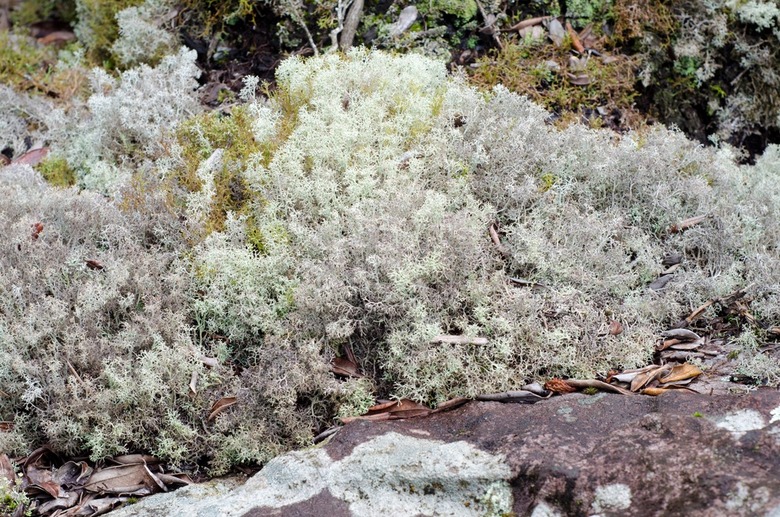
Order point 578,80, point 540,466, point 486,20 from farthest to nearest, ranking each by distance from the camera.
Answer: point 486,20
point 578,80
point 540,466

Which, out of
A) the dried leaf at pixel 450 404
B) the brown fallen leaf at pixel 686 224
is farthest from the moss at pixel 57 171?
the brown fallen leaf at pixel 686 224

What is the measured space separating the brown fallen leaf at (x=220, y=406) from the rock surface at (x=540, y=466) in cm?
32

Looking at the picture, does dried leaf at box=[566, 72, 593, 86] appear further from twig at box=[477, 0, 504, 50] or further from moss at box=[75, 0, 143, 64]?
moss at box=[75, 0, 143, 64]

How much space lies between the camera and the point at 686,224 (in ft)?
12.6

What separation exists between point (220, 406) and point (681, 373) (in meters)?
1.95

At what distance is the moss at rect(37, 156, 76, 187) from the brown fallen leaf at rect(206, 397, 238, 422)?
82.7 inches

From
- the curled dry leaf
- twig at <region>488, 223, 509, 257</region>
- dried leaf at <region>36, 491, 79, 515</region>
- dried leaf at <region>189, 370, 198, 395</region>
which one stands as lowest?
dried leaf at <region>36, 491, 79, 515</region>

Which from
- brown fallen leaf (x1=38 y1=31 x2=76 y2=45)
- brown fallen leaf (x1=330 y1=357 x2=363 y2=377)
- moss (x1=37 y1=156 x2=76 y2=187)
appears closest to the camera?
brown fallen leaf (x1=330 y1=357 x2=363 y2=377)

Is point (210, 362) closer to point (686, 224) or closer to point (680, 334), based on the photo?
point (680, 334)

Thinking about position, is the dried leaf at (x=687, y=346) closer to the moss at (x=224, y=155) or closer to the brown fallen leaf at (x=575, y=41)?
the moss at (x=224, y=155)

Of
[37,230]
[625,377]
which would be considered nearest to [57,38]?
[37,230]

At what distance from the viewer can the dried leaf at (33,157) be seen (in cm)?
496

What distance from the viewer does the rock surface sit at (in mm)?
2312

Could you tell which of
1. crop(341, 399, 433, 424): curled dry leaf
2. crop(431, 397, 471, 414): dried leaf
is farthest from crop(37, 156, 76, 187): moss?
crop(431, 397, 471, 414): dried leaf
